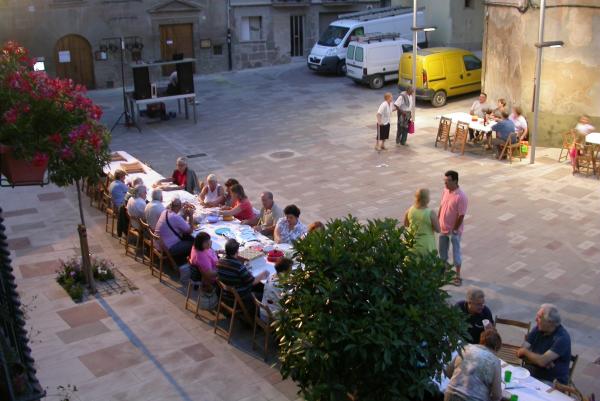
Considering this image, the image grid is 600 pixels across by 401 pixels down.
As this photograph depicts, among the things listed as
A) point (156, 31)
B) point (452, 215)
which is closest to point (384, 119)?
point (452, 215)

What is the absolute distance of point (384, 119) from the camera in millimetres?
16797

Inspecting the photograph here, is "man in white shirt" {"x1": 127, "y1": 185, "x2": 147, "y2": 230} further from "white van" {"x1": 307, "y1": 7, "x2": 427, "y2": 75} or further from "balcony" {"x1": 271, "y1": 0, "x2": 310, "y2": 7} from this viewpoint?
"balcony" {"x1": 271, "y1": 0, "x2": 310, "y2": 7}

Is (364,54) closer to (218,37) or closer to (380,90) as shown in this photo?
(380,90)

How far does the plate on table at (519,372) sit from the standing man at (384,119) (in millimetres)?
10449

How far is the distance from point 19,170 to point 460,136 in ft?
42.6

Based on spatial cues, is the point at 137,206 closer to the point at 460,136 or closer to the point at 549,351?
the point at 549,351

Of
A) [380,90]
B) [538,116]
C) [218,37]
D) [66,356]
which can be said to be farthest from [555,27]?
[218,37]

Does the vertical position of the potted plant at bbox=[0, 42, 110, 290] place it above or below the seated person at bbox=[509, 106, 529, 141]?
above

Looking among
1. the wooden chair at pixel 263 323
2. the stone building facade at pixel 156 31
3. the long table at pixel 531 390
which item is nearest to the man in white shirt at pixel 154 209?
the wooden chair at pixel 263 323

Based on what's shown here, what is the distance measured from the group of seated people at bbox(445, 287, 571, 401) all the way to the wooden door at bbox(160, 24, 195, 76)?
2339 centimetres

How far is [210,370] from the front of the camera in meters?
8.13

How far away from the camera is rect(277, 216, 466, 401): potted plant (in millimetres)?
5312

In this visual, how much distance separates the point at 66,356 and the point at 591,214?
9.14 metres

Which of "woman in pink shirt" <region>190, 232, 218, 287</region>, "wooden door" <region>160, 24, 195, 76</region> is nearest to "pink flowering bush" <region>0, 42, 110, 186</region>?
"woman in pink shirt" <region>190, 232, 218, 287</region>
